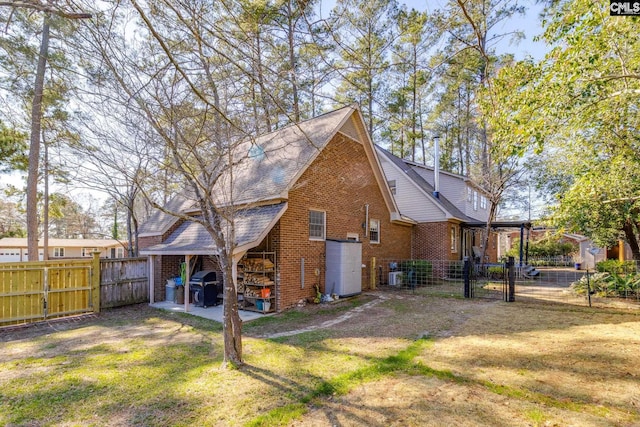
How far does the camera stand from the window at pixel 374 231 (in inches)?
533

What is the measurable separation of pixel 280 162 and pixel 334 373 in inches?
294

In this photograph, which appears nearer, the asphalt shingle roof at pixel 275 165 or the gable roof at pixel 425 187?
the asphalt shingle roof at pixel 275 165

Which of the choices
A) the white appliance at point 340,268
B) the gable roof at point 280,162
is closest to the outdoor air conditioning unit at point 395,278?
the white appliance at point 340,268

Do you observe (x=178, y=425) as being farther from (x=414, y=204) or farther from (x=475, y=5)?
(x=414, y=204)

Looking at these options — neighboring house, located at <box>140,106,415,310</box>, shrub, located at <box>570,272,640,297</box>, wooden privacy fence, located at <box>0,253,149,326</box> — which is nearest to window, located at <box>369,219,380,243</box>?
neighboring house, located at <box>140,106,415,310</box>

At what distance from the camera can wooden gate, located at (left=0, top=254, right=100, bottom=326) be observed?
786 cm

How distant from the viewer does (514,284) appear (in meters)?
11.6

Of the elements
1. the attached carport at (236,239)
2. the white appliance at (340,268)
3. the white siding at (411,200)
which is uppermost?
the white siding at (411,200)

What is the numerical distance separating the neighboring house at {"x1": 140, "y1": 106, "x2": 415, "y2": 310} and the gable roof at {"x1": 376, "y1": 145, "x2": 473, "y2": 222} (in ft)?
11.5

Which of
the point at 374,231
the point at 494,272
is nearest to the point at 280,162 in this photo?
the point at 374,231

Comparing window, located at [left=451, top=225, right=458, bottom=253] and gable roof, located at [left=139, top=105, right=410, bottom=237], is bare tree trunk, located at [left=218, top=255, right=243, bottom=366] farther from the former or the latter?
window, located at [left=451, top=225, right=458, bottom=253]

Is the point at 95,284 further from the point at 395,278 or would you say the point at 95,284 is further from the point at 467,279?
the point at 467,279

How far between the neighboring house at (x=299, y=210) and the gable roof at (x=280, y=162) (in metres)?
0.03

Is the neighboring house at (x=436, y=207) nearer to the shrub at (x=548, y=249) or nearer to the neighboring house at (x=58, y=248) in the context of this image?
the shrub at (x=548, y=249)
